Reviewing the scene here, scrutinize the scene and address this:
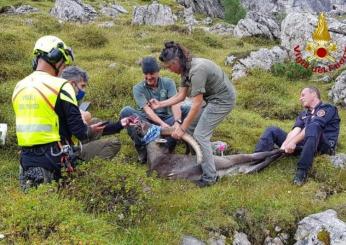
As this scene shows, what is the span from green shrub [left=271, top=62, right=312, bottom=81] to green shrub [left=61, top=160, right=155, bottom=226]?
11023 mm

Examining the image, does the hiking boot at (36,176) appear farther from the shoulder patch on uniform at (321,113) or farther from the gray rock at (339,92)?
the gray rock at (339,92)

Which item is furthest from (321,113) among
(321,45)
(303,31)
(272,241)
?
(303,31)

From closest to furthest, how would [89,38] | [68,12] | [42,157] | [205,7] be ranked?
[42,157], [89,38], [68,12], [205,7]

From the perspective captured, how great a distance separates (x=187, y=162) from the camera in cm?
990

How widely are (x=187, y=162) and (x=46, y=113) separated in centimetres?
370

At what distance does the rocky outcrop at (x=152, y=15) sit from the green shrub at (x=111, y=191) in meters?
25.7

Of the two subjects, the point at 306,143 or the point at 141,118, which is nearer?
the point at 306,143

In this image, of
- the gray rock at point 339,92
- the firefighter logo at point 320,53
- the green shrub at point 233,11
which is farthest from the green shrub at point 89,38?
Answer: the green shrub at point 233,11

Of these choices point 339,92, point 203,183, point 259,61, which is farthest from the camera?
point 259,61

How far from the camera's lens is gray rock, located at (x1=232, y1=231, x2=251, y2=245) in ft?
25.6

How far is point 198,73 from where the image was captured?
8562mm

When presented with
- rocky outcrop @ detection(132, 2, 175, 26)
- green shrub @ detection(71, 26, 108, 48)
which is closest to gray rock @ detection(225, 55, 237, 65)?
green shrub @ detection(71, 26, 108, 48)

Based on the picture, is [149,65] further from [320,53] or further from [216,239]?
[320,53]

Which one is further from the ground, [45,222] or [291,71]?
[45,222]
